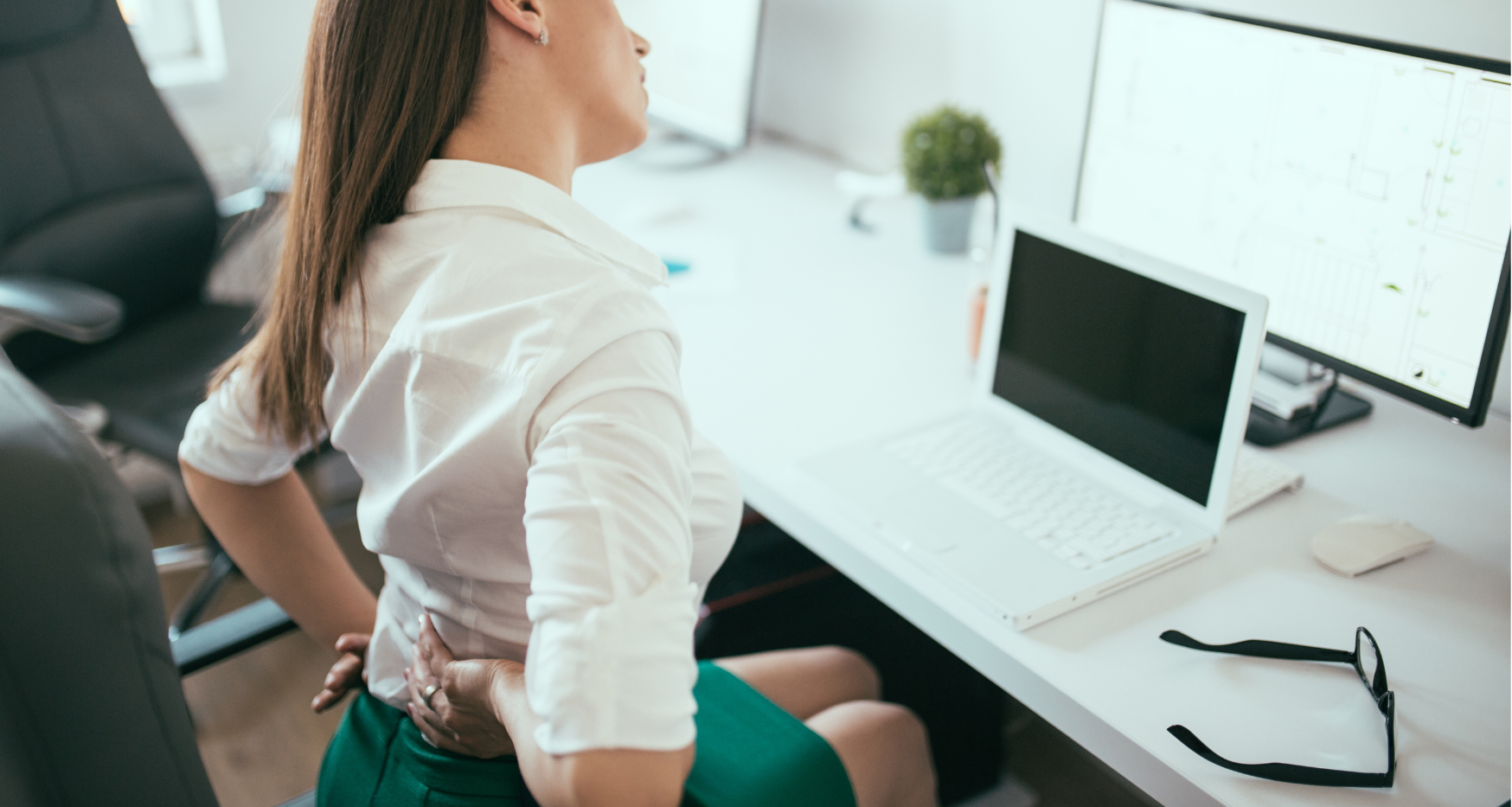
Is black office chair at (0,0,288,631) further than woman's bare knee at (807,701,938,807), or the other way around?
black office chair at (0,0,288,631)

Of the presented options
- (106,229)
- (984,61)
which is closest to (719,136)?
(984,61)

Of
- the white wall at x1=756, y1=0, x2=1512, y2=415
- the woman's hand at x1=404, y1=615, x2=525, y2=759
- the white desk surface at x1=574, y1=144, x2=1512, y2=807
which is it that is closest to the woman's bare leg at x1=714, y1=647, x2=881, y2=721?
the white desk surface at x1=574, y1=144, x2=1512, y2=807

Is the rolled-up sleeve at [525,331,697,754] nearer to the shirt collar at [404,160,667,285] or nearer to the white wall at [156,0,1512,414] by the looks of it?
the shirt collar at [404,160,667,285]

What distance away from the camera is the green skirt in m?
0.86

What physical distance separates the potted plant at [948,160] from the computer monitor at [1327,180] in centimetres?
30

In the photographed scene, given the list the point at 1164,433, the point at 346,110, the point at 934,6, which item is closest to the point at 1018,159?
the point at 934,6

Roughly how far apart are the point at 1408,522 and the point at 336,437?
981mm

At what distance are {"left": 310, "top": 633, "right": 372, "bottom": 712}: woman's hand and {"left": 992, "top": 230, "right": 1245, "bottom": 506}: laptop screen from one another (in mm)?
703

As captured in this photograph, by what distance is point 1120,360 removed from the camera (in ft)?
3.51

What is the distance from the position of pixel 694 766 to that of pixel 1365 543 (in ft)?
2.11

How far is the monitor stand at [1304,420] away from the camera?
46.7 inches

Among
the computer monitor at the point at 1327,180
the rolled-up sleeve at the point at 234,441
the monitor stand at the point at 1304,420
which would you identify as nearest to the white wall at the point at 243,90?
the rolled-up sleeve at the point at 234,441

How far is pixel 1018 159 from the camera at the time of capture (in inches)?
70.0

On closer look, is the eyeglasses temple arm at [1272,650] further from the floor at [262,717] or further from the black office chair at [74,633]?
the floor at [262,717]
